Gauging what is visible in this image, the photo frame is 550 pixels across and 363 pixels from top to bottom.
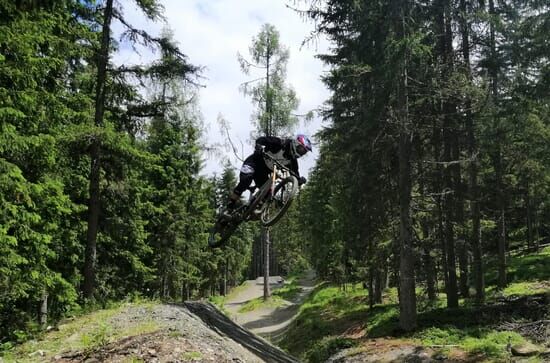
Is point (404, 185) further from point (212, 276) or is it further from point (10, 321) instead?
point (212, 276)

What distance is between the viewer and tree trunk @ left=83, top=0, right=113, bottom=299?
46.0 feet

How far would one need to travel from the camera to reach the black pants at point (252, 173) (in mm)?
9319

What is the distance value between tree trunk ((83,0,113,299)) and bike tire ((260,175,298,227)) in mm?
7111

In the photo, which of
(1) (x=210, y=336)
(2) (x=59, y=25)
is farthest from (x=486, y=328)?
(2) (x=59, y=25)

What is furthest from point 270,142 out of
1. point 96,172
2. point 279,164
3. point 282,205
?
point 96,172

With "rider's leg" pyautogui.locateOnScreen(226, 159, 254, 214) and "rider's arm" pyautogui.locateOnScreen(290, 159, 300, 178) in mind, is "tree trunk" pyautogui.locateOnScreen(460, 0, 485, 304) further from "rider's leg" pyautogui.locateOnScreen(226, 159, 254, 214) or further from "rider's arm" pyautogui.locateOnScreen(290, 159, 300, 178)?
"rider's leg" pyautogui.locateOnScreen(226, 159, 254, 214)

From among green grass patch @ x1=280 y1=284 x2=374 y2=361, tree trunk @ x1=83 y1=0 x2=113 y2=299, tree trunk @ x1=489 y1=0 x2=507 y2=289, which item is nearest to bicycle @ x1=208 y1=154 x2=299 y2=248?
tree trunk @ x1=83 y1=0 x2=113 y2=299

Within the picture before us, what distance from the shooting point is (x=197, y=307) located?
51.2 feet

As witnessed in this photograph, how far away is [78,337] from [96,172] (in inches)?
224

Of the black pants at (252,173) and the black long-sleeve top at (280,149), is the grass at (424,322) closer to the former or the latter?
the black long-sleeve top at (280,149)

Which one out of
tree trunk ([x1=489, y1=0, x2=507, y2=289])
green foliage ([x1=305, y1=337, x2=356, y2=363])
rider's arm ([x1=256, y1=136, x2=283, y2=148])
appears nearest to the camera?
rider's arm ([x1=256, y1=136, x2=283, y2=148])

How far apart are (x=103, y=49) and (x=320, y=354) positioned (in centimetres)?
1199

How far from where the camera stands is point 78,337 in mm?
10266

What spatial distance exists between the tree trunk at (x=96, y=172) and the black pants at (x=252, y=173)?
6625mm
